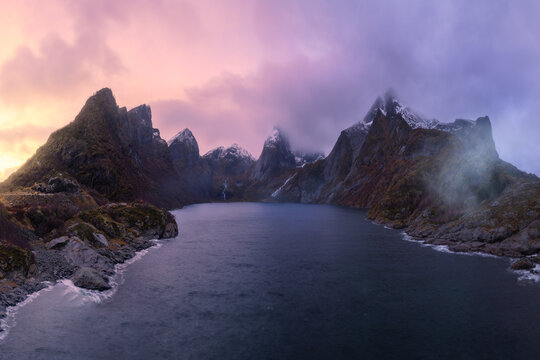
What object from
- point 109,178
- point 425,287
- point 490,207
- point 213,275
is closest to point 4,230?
point 213,275

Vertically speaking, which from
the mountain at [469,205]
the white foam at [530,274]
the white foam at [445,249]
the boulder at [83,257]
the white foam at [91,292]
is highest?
the mountain at [469,205]

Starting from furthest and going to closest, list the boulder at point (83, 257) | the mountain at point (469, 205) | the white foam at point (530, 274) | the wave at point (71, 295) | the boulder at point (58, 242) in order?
the mountain at point (469, 205), the boulder at point (58, 242), the boulder at point (83, 257), the white foam at point (530, 274), the wave at point (71, 295)

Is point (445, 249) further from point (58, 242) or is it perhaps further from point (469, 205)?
point (58, 242)

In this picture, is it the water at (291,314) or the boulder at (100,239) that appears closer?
the water at (291,314)

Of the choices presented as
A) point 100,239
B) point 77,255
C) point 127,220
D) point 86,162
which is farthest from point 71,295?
A: point 86,162

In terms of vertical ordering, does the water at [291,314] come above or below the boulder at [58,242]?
below

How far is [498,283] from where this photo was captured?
163 feet

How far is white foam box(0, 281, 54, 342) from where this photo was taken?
30.6 metres

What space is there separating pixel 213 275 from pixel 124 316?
20.9m

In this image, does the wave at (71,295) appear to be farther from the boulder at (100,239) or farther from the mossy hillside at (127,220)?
the mossy hillside at (127,220)

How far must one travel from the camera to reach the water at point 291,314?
29906 millimetres

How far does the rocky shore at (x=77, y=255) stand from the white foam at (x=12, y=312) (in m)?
0.46

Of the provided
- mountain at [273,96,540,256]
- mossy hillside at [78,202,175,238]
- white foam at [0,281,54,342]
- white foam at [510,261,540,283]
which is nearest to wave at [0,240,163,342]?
white foam at [0,281,54,342]

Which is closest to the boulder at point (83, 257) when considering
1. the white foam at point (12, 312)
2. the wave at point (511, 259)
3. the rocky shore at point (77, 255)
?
the rocky shore at point (77, 255)
